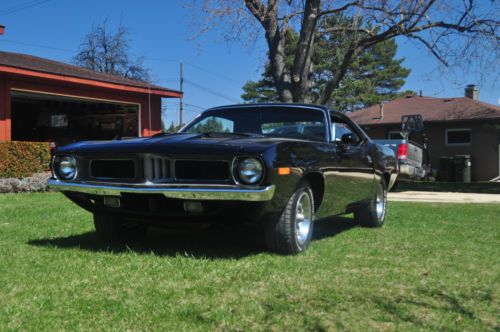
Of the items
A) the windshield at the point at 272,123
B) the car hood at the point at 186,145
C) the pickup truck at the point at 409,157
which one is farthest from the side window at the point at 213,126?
the pickup truck at the point at 409,157

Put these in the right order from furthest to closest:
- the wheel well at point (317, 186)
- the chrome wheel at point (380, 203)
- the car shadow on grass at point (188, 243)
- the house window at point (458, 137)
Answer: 1. the house window at point (458, 137)
2. the chrome wheel at point (380, 203)
3. the wheel well at point (317, 186)
4. the car shadow on grass at point (188, 243)

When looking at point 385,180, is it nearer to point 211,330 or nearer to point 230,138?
point 230,138

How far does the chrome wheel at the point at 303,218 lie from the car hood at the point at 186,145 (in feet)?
2.23

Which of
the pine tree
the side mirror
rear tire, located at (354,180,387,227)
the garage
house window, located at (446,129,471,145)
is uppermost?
the pine tree

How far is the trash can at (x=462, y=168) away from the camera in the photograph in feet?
75.5

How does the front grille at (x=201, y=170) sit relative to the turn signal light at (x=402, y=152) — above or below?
below

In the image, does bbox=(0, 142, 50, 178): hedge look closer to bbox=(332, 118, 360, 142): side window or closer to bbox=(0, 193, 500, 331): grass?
bbox=(0, 193, 500, 331): grass

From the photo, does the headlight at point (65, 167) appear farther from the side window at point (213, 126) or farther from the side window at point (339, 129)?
the side window at point (339, 129)

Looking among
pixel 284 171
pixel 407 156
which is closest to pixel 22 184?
pixel 284 171

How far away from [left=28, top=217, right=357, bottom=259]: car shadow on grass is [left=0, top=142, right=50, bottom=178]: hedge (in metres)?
7.12

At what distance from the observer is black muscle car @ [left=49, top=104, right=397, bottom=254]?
4.26 m

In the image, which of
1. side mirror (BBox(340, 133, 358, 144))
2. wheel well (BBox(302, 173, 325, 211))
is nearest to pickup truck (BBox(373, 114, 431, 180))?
side mirror (BBox(340, 133, 358, 144))

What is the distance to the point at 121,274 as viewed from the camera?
4.00 m

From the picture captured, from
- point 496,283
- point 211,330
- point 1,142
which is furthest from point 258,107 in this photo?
point 1,142
